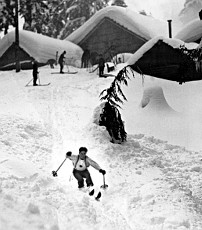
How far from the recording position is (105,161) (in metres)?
9.58

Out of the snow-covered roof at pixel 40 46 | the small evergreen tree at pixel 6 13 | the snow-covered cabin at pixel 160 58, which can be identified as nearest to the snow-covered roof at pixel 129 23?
the snow-covered roof at pixel 40 46

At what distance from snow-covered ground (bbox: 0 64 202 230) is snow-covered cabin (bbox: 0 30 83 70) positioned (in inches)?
575

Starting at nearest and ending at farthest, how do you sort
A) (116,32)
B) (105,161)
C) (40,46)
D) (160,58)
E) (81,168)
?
(81,168), (105,161), (160,58), (40,46), (116,32)

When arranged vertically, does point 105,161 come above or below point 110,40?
below

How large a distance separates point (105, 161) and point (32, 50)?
2567 centimetres

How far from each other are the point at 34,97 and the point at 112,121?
25.9 feet

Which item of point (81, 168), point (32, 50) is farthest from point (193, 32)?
point (32, 50)

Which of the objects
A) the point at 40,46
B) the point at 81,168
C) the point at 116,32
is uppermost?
the point at 116,32

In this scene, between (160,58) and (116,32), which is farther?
(116,32)

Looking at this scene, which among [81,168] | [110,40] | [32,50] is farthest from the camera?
[110,40]

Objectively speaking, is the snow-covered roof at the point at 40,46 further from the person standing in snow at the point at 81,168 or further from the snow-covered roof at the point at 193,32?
the person standing in snow at the point at 81,168

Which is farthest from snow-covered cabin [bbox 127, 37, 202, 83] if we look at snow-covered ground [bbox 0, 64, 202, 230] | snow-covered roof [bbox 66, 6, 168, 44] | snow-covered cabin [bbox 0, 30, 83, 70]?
snow-covered cabin [bbox 0, 30, 83, 70]

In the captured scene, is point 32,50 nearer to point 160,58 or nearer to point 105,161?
point 160,58

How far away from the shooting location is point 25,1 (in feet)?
106
